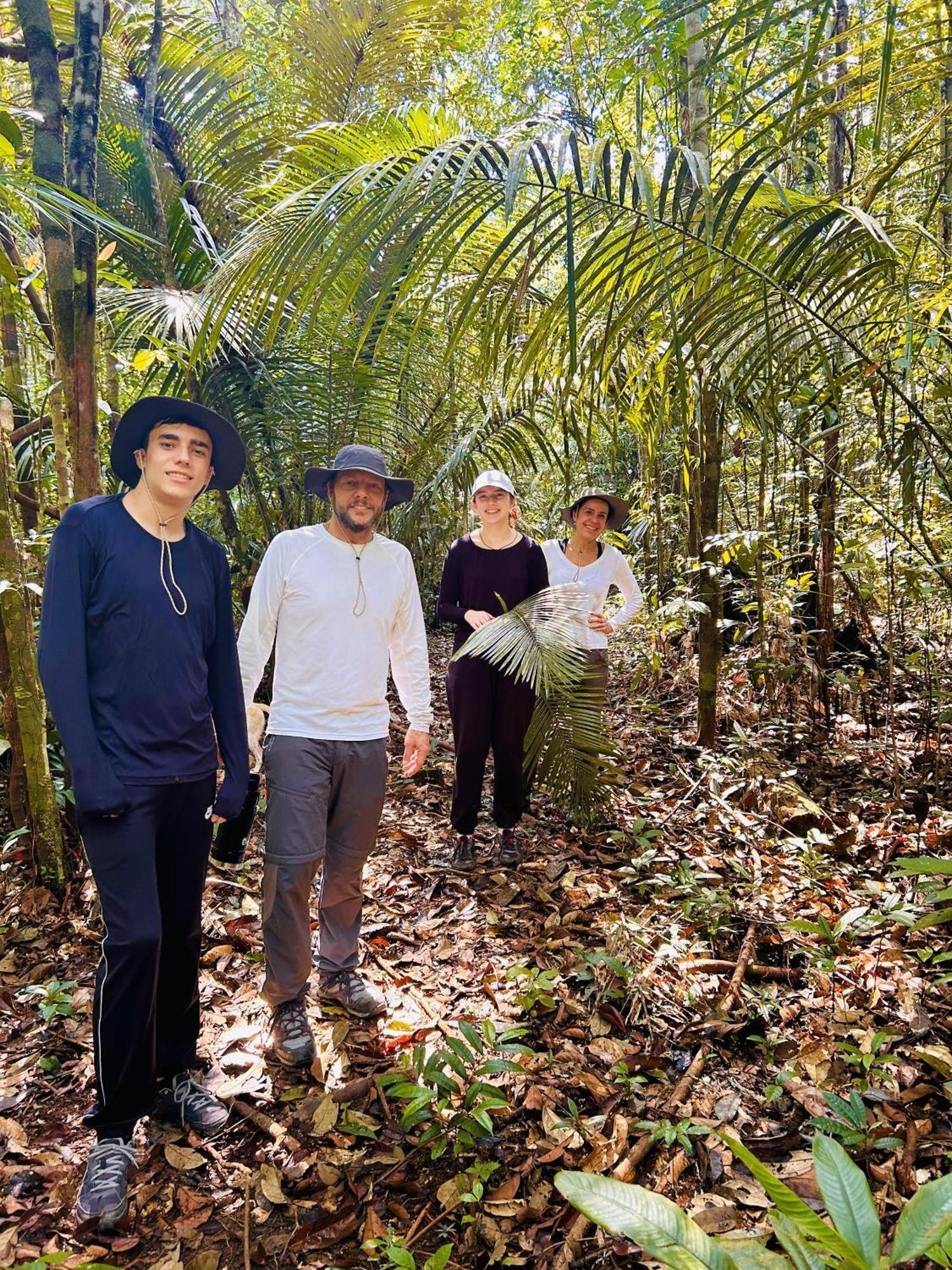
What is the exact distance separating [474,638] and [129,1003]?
6.60 feet

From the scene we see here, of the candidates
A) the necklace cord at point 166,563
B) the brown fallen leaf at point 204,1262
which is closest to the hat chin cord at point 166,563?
the necklace cord at point 166,563

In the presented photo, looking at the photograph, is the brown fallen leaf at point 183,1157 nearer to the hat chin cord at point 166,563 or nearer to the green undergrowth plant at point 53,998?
the green undergrowth plant at point 53,998

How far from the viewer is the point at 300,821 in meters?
2.82

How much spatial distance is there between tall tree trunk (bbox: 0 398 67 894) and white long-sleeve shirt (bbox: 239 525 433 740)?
1204mm

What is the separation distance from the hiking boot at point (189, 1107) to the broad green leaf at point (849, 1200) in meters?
1.84

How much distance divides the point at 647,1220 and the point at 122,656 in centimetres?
178

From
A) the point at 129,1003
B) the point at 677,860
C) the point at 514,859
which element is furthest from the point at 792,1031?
the point at 129,1003

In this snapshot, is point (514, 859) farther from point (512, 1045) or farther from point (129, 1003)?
point (129, 1003)

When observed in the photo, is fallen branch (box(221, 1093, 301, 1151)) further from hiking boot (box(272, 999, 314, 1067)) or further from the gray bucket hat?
the gray bucket hat

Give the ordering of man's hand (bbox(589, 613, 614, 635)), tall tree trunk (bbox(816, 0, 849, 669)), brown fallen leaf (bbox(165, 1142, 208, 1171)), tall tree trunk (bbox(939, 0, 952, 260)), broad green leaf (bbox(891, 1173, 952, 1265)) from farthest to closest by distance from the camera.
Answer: tall tree trunk (bbox(816, 0, 849, 669)) → man's hand (bbox(589, 613, 614, 635)) → brown fallen leaf (bbox(165, 1142, 208, 1171)) → tall tree trunk (bbox(939, 0, 952, 260)) → broad green leaf (bbox(891, 1173, 952, 1265))

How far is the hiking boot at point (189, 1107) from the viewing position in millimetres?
2479

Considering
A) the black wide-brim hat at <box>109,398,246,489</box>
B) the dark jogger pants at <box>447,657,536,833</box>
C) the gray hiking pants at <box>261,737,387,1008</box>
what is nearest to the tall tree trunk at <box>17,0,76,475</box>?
the black wide-brim hat at <box>109,398,246,489</box>

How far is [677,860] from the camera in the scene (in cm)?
408

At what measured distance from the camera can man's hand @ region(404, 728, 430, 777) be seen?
10.6 feet
